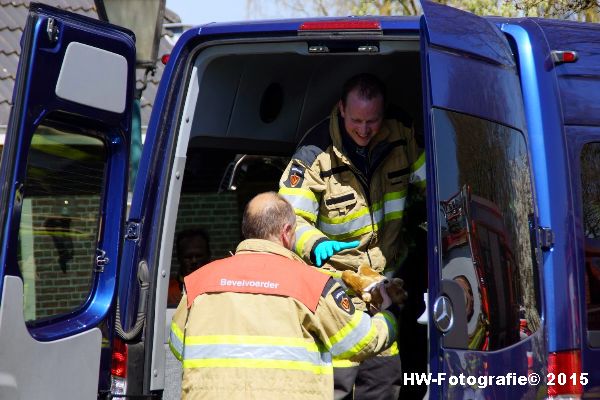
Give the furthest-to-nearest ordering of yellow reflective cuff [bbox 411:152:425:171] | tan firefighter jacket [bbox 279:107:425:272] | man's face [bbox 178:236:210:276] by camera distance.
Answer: man's face [bbox 178:236:210:276] < yellow reflective cuff [bbox 411:152:425:171] < tan firefighter jacket [bbox 279:107:425:272]

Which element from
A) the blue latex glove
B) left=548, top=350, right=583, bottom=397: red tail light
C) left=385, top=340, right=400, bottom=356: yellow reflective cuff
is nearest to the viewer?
left=548, top=350, right=583, bottom=397: red tail light

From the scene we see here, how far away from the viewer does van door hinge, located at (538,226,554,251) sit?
14.6 feet

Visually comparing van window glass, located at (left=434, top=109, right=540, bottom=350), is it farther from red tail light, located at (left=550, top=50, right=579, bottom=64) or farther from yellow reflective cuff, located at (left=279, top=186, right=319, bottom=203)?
yellow reflective cuff, located at (left=279, top=186, right=319, bottom=203)

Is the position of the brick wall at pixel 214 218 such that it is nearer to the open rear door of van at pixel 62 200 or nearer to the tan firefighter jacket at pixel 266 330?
the open rear door of van at pixel 62 200

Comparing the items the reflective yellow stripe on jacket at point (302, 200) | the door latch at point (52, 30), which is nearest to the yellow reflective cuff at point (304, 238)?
the reflective yellow stripe on jacket at point (302, 200)

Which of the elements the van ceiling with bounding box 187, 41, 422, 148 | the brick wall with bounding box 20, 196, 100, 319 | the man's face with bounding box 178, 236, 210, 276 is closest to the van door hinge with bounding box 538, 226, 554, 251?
the van ceiling with bounding box 187, 41, 422, 148

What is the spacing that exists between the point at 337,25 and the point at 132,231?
1.11 m

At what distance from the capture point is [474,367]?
399cm

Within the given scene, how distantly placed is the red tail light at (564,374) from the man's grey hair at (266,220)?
112cm

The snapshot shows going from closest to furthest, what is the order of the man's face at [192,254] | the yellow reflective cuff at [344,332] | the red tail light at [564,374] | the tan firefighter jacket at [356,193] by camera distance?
the yellow reflective cuff at [344,332]
the red tail light at [564,374]
the tan firefighter jacket at [356,193]
the man's face at [192,254]

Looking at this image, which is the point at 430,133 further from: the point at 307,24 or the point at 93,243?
the point at 93,243

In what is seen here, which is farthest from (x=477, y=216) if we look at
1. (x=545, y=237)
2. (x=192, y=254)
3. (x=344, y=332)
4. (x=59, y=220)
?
(x=192, y=254)

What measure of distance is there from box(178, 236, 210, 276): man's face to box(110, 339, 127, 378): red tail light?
6.51 ft

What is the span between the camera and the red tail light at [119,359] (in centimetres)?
448
